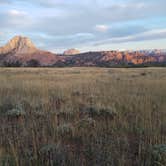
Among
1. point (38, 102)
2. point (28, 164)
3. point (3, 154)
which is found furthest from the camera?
point (38, 102)

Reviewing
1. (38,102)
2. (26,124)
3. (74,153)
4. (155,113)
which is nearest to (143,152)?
(74,153)

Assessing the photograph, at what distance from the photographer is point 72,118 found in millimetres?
4609

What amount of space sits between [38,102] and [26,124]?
1934 millimetres

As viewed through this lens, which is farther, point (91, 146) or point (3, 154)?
point (91, 146)

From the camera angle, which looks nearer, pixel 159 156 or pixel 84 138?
pixel 159 156

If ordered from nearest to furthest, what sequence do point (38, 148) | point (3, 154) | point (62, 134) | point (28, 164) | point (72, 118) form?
point (28, 164) → point (3, 154) → point (38, 148) → point (62, 134) → point (72, 118)

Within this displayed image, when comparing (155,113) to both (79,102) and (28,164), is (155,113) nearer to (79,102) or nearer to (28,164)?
(79,102)

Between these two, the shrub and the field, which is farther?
the field

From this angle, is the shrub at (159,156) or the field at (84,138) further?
the field at (84,138)

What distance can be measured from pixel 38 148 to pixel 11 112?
2.13m

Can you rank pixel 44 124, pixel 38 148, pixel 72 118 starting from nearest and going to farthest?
pixel 38 148 → pixel 44 124 → pixel 72 118

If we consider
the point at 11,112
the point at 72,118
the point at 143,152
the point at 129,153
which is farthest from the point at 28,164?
the point at 11,112

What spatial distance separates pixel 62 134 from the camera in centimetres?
362

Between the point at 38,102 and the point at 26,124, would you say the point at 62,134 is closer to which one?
the point at 26,124
